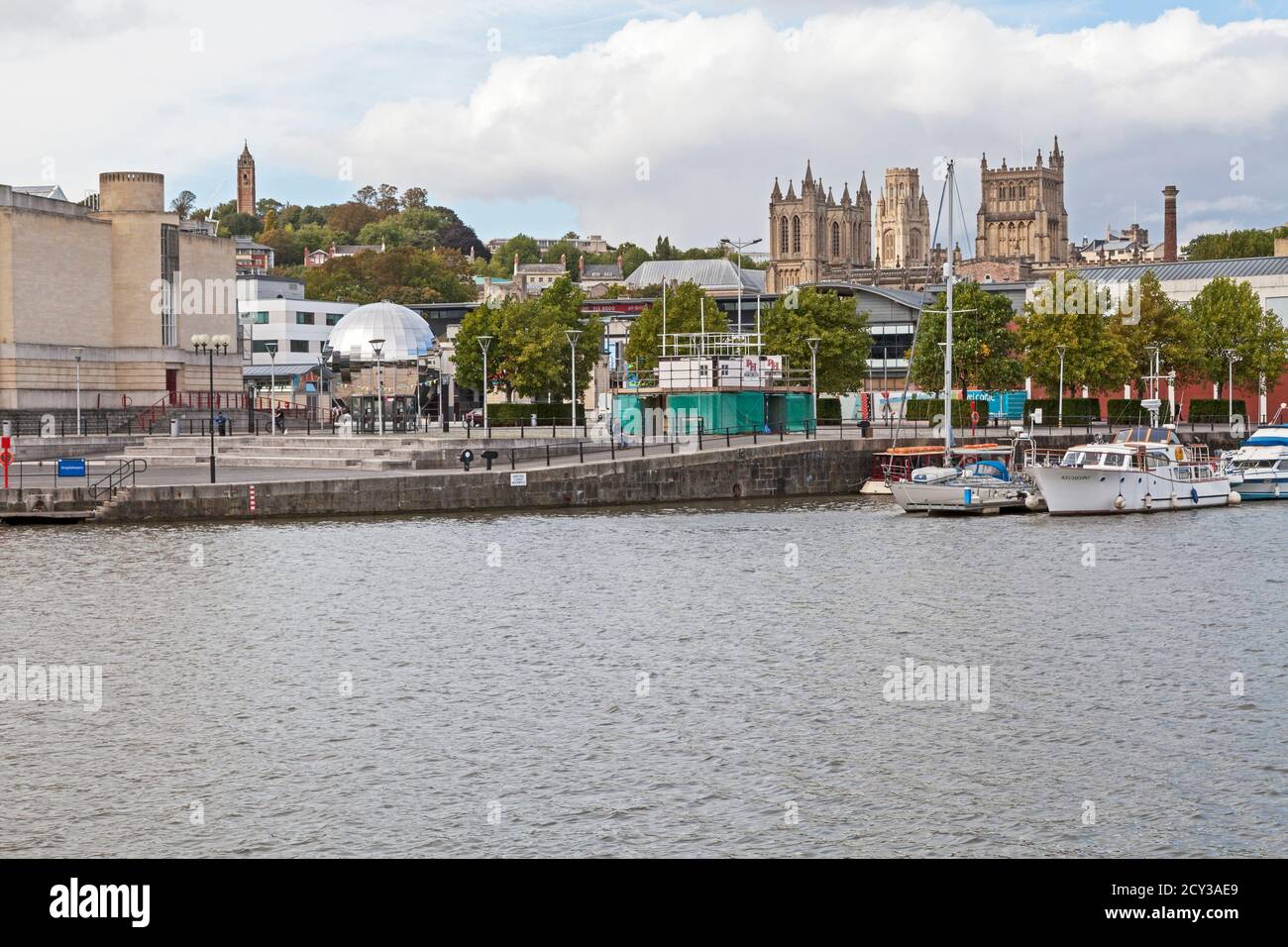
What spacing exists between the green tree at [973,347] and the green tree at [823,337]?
5610 millimetres

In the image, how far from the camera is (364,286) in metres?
200

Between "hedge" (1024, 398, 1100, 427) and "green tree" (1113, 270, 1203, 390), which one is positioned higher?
"green tree" (1113, 270, 1203, 390)

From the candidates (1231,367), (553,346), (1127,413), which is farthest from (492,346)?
(1231,367)

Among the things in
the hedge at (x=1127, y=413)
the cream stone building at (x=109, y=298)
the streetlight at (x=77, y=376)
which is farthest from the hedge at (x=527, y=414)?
the hedge at (x=1127, y=413)

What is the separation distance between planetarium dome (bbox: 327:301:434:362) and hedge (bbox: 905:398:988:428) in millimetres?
33410

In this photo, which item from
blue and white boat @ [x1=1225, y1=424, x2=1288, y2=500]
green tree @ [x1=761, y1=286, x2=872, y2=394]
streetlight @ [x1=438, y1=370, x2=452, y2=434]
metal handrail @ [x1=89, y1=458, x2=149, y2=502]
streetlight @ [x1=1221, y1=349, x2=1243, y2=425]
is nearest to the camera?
metal handrail @ [x1=89, y1=458, x2=149, y2=502]

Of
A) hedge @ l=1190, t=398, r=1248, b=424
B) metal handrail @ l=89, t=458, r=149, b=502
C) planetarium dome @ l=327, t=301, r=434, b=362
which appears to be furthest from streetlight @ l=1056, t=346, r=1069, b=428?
metal handrail @ l=89, t=458, r=149, b=502

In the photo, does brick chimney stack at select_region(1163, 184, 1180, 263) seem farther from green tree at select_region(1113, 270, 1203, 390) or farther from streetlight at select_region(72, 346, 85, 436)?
streetlight at select_region(72, 346, 85, 436)

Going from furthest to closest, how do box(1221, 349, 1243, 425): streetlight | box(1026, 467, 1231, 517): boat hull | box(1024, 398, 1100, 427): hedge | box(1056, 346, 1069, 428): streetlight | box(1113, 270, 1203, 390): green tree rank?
box(1113, 270, 1203, 390): green tree < box(1221, 349, 1243, 425): streetlight < box(1024, 398, 1100, 427): hedge < box(1056, 346, 1069, 428): streetlight < box(1026, 467, 1231, 517): boat hull

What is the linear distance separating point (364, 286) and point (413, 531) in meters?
156

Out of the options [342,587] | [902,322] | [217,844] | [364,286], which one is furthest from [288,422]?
[364,286]

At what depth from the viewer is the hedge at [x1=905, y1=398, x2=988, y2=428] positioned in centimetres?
8769

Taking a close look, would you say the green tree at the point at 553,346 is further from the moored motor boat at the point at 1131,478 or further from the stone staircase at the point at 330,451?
the moored motor boat at the point at 1131,478

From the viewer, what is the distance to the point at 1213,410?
103 m
